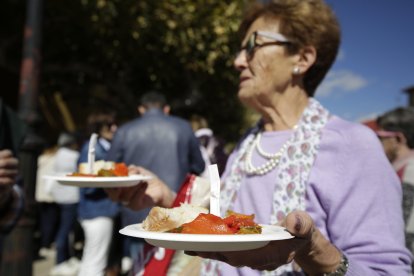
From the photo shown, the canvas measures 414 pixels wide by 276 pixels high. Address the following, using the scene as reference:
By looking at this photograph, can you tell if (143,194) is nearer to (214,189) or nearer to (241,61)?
(241,61)

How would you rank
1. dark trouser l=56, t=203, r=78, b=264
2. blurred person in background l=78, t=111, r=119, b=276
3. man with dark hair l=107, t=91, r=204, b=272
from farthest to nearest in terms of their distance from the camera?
dark trouser l=56, t=203, r=78, b=264 < blurred person in background l=78, t=111, r=119, b=276 < man with dark hair l=107, t=91, r=204, b=272

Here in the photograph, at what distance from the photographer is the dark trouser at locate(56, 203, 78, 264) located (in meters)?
6.29

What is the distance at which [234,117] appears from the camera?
1535 centimetres

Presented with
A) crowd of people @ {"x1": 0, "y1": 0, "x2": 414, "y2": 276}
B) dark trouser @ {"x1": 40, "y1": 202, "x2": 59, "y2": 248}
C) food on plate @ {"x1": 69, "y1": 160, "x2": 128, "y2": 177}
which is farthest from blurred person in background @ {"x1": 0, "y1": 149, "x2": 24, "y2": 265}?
dark trouser @ {"x1": 40, "y1": 202, "x2": 59, "y2": 248}

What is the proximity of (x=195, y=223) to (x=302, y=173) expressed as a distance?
25.8 inches

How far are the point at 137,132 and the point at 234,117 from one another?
10711 millimetres

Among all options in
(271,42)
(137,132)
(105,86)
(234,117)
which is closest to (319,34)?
(271,42)

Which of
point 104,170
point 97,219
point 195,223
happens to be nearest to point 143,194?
point 104,170

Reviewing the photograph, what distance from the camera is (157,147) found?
187 inches

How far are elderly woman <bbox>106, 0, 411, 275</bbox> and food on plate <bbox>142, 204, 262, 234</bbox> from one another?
0.08m

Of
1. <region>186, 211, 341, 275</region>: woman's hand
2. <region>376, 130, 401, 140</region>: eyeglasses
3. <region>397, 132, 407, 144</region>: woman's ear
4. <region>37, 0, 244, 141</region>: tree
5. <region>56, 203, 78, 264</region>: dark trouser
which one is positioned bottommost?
<region>56, 203, 78, 264</region>: dark trouser

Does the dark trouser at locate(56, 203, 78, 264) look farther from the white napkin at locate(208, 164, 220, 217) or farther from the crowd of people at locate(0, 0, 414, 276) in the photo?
the white napkin at locate(208, 164, 220, 217)

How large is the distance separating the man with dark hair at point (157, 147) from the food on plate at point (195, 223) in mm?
3349

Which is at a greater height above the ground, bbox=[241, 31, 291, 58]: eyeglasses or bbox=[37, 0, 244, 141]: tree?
bbox=[37, 0, 244, 141]: tree
